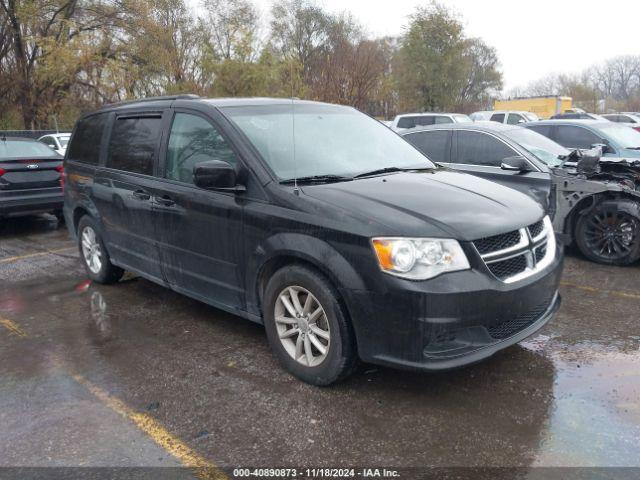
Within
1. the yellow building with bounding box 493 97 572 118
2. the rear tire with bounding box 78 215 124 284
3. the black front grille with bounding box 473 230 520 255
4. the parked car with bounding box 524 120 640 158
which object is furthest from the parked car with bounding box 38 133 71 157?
the yellow building with bounding box 493 97 572 118

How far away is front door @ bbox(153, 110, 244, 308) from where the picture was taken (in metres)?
3.97

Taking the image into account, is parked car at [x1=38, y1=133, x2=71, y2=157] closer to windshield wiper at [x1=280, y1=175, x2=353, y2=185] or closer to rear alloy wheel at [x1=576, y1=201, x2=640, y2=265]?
rear alloy wheel at [x1=576, y1=201, x2=640, y2=265]

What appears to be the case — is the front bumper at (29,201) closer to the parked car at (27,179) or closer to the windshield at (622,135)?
the parked car at (27,179)

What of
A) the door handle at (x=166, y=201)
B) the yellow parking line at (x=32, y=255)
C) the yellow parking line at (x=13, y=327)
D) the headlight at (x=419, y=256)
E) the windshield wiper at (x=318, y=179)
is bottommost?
the yellow parking line at (x=13, y=327)

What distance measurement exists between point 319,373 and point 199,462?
935 mm

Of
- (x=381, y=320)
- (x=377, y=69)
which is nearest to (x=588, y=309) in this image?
(x=381, y=320)

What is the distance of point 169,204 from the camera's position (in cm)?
441

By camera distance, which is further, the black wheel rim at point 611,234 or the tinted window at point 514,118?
the tinted window at point 514,118

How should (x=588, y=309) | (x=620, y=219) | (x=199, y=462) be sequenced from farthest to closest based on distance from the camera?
1. (x=620, y=219)
2. (x=588, y=309)
3. (x=199, y=462)

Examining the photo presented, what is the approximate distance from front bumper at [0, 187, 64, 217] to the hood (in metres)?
6.67

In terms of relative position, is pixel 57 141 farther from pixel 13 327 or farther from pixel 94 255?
pixel 13 327

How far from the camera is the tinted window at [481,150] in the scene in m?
7.18

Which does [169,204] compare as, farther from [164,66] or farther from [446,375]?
[164,66]

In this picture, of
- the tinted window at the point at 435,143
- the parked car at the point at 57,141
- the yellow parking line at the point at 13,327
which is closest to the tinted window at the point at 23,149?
the yellow parking line at the point at 13,327
